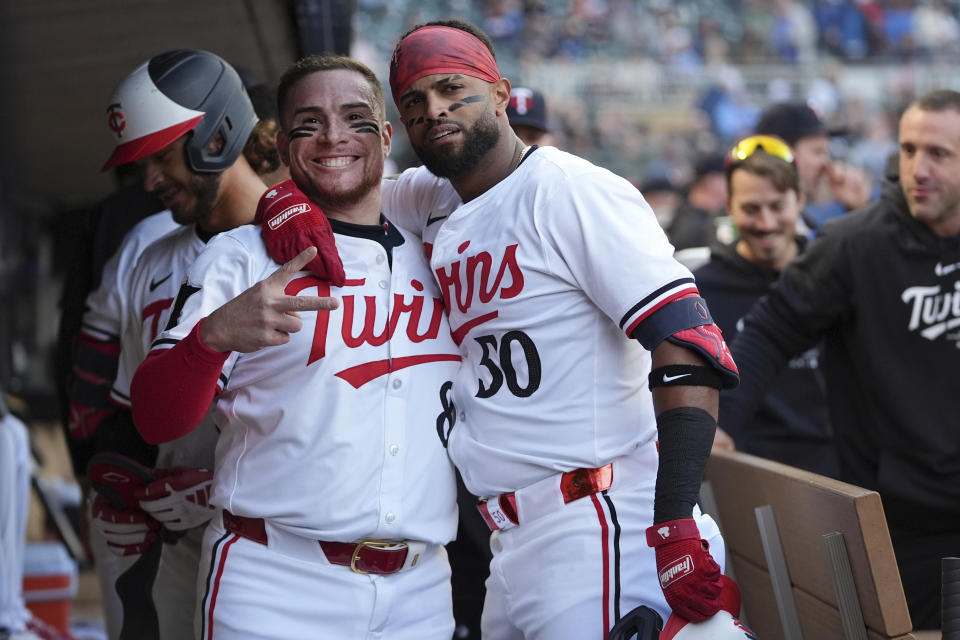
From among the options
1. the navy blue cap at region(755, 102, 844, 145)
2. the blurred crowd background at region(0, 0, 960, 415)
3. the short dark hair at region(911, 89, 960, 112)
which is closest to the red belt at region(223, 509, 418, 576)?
the short dark hair at region(911, 89, 960, 112)

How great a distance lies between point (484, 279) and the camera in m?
2.45

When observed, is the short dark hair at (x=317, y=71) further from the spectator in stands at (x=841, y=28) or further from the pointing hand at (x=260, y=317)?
the spectator in stands at (x=841, y=28)

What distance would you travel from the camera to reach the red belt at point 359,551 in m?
2.42

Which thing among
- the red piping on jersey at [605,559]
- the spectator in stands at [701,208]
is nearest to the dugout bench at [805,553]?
the red piping on jersey at [605,559]

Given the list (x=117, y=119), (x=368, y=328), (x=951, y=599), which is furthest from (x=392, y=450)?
(x=117, y=119)

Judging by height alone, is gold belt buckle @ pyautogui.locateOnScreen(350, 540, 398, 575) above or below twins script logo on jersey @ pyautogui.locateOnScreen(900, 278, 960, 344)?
below

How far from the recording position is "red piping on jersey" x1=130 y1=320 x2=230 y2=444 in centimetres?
228

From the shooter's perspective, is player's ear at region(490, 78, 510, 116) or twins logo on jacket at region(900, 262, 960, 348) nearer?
player's ear at region(490, 78, 510, 116)

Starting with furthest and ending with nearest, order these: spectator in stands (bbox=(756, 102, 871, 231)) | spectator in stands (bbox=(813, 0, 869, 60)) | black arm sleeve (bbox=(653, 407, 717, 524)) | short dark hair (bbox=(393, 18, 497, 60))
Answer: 1. spectator in stands (bbox=(813, 0, 869, 60))
2. spectator in stands (bbox=(756, 102, 871, 231))
3. short dark hair (bbox=(393, 18, 497, 60))
4. black arm sleeve (bbox=(653, 407, 717, 524))

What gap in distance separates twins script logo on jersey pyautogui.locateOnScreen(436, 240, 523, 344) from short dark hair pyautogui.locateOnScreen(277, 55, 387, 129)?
1.57ft

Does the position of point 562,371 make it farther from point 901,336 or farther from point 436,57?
point 901,336

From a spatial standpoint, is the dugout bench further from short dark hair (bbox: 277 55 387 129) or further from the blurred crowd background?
the blurred crowd background

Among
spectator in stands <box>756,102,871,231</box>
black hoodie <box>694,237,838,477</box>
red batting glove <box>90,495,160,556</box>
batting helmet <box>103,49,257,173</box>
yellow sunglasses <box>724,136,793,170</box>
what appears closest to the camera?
batting helmet <box>103,49,257,173</box>

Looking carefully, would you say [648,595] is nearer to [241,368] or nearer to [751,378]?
[241,368]
